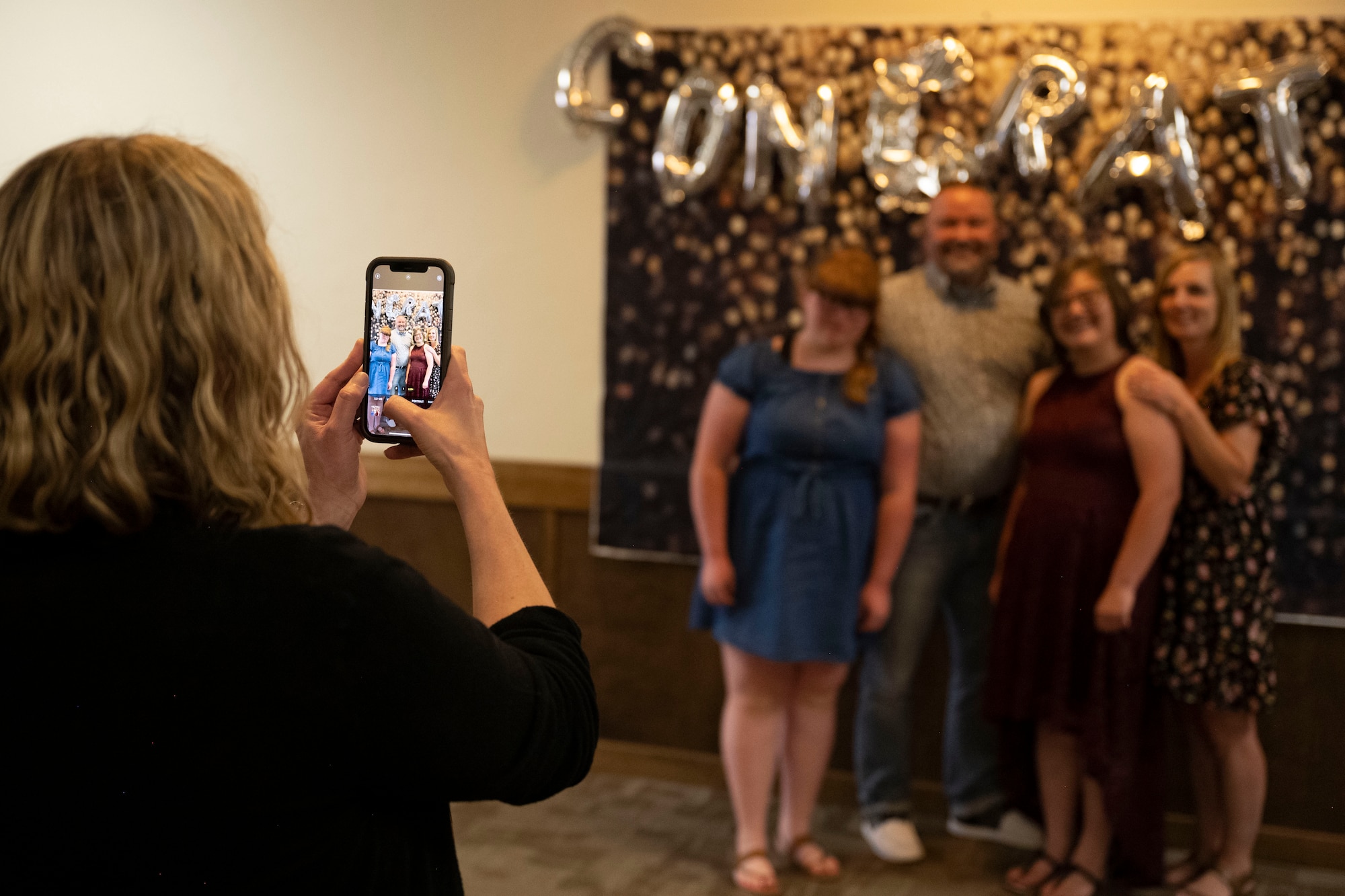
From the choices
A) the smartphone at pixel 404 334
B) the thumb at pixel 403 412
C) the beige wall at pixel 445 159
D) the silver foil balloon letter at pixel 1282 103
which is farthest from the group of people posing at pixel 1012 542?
the thumb at pixel 403 412

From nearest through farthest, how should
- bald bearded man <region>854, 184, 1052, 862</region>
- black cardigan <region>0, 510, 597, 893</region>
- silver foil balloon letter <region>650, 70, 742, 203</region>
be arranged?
1. black cardigan <region>0, 510, 597, 893</region>
2. bald bearded man <region>854, 184, 1052, 862</region>
3. silver foil balloon letter <region>650, 70, 742, 203</region>

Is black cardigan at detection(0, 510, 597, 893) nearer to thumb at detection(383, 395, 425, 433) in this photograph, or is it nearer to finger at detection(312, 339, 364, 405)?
thumb at detection(383, 395, 425, 433)

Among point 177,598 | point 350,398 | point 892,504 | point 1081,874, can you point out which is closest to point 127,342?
point 177,598

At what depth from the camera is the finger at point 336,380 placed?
1.02m

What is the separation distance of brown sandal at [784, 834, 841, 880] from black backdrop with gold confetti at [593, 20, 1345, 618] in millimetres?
845

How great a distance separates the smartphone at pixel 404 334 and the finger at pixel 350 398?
0.01 meters

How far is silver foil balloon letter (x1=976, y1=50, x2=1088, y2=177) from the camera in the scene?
9.36 feet

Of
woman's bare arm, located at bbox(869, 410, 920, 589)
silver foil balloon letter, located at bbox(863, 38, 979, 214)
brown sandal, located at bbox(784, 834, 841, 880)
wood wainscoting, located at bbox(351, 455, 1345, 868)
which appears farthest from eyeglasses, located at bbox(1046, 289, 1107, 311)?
brown sandal, located at bbox(784, 834, 841, 880)

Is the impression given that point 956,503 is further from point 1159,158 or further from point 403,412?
point 403,412

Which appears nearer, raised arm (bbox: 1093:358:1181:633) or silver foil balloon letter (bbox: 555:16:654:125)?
raised arm (bbox: 1093:358:1181:633)

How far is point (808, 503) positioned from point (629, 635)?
94cm

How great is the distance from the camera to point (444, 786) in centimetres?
77

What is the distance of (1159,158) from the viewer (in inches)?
111

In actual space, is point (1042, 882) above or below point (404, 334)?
below
